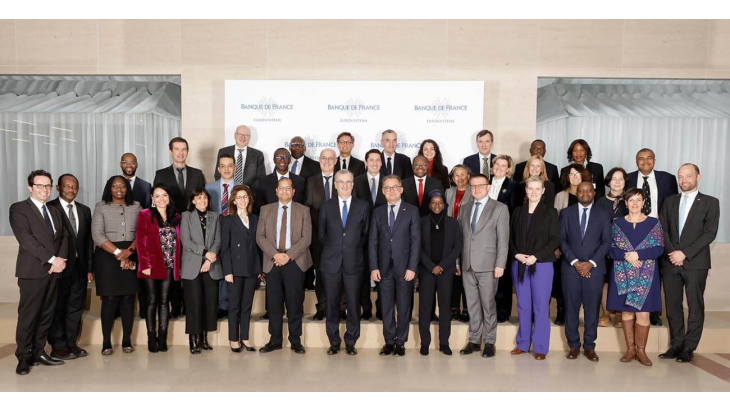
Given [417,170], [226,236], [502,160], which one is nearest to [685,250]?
[502,160]

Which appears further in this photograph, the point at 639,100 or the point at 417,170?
the point at 639,100

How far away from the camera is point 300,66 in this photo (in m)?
7.27

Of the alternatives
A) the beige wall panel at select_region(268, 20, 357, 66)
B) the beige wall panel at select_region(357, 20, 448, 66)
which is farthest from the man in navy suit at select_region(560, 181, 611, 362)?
the beige wall panel at select_region(268, 20, 357, 66)

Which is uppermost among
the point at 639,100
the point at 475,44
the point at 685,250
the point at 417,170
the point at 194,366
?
the point at 475,44

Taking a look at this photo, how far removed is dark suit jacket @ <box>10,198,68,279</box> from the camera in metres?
4.75

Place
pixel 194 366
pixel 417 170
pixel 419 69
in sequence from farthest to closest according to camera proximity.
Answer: pixel 419 69 < pixel 417 170 < pixel 194 366

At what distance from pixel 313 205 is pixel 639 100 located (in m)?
4.68

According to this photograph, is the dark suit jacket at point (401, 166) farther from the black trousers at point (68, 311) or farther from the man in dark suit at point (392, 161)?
the black trousers at point (68, 311)

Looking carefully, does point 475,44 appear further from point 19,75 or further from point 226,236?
point 19,75

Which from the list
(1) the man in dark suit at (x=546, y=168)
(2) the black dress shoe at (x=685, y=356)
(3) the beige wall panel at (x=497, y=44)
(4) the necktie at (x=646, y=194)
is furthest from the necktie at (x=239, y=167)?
(2) the black dress shoe at (x=685, y=356)

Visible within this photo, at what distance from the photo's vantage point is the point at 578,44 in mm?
7266

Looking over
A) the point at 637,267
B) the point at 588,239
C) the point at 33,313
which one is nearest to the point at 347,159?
the point at 588,239

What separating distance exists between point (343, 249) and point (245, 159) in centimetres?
191

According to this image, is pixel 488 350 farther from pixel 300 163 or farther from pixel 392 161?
pixel 300 163
